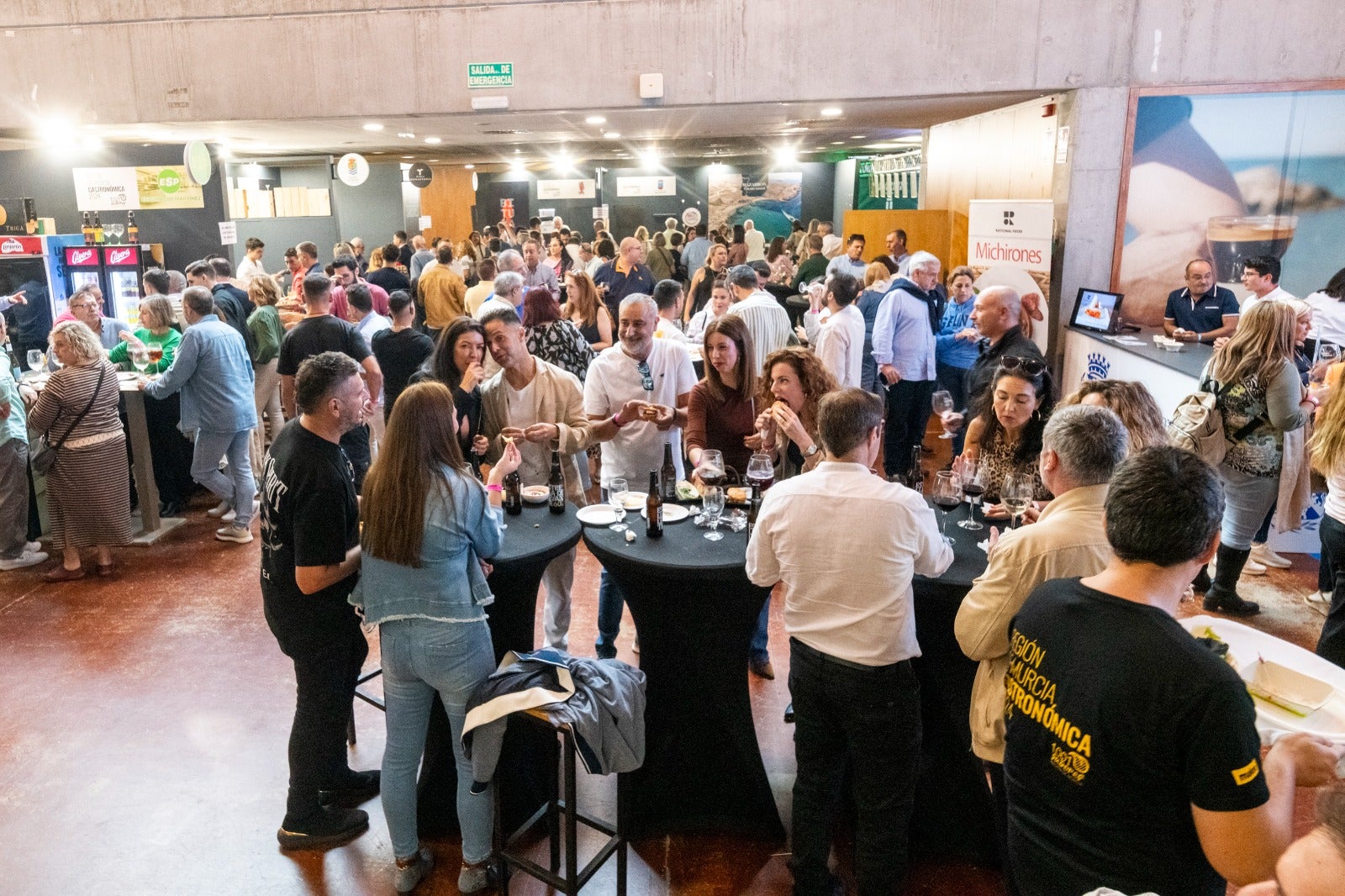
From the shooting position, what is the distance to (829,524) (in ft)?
7.54

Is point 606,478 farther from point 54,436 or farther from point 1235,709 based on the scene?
point 54,436

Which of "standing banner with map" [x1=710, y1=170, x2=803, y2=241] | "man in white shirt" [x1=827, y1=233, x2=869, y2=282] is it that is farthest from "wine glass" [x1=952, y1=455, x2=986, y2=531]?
"standing banner with map" [x1=710, y1=170, x2=803, y2=241]

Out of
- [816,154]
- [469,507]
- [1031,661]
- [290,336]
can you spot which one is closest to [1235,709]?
[1031,661]

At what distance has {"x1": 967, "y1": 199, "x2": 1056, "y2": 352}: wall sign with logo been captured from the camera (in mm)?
6543

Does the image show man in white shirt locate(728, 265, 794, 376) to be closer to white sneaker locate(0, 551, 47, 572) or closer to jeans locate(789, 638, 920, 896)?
jeans locate(789, 638, 920, 896)

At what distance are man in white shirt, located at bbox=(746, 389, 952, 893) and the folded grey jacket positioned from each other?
0.47 metres

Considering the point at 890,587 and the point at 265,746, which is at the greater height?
the point at 890,587

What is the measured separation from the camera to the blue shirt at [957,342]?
6789 mm

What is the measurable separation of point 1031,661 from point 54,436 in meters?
5.27

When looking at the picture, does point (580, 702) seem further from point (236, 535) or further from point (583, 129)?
point (583, 129)

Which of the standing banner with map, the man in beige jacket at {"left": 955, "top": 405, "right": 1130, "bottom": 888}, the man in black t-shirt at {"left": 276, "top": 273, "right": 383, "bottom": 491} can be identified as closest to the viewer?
the man in beige jacket at {"left": 955, "top": 405, "right": 1130, "bottom": 888}

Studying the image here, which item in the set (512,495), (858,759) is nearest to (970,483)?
(858,759)

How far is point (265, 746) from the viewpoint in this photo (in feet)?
12.0

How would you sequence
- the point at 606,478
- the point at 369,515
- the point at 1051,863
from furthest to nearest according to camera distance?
the point at 606,478, the point at 369,515, the point at 1051,863
